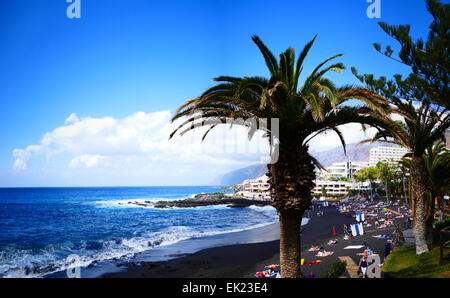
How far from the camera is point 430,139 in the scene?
38.1ft

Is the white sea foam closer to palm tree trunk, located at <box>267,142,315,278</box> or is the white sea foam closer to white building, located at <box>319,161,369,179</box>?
palm tree trunk, located at <box>267,142,315,278</box>

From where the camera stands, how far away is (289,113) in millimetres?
5957

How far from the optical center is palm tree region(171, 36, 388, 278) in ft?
19.6

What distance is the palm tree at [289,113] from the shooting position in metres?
5.97

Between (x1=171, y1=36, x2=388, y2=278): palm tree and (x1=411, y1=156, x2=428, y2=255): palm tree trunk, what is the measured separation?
7227mm

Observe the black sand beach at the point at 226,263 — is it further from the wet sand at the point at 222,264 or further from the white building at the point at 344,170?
the white building at the point at 344,170

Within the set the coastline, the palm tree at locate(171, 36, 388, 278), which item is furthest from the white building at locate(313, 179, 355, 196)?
the palm tree at locate(171, 36, 388, 278)

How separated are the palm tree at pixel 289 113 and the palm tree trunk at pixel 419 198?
7.23m

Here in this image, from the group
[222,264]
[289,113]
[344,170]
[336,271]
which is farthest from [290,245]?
[344,170]

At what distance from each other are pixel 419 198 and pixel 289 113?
938 centimetres

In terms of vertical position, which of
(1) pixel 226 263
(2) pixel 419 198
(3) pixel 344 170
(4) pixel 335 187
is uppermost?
A: (2) pixel 419 198

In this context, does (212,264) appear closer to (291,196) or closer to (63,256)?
(63,256)

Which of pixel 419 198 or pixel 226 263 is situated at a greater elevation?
pixel 419 198

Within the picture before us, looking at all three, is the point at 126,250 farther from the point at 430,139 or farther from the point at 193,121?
the point at 430,139
